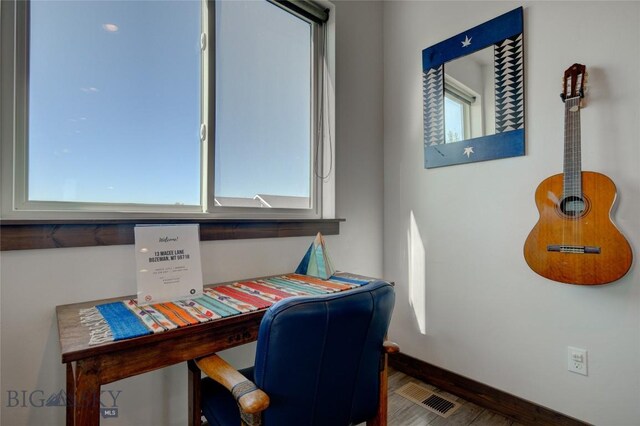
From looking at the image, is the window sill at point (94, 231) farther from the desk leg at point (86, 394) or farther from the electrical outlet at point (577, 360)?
the electrical outlet at point (577, 360)

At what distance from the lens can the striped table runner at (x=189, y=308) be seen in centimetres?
92

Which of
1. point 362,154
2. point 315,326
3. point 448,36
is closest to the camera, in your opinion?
point 315,326

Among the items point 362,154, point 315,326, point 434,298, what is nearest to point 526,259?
point 434,298

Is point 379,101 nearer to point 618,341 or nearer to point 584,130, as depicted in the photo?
point 584,130

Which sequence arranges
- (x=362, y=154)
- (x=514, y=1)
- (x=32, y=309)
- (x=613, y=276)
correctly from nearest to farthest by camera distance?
(x=32, y=309) < (x=613, y=276) < (x=514, y=1) < (x=362, y=154)

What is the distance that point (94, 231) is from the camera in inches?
46.6

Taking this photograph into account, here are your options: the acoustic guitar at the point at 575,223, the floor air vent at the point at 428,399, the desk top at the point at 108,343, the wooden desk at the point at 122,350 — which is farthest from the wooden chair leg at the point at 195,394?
the acoustic guitar at the point at 575,223

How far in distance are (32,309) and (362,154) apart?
6.08ft

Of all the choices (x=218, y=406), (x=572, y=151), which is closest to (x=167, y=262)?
(x=218, y=406)

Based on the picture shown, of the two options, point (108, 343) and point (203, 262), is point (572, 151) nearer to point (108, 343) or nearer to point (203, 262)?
point (203, 262)

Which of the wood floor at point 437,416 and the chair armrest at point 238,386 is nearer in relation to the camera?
the chair armrest at point 238,386

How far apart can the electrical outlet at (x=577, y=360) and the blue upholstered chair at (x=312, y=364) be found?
1138 mm

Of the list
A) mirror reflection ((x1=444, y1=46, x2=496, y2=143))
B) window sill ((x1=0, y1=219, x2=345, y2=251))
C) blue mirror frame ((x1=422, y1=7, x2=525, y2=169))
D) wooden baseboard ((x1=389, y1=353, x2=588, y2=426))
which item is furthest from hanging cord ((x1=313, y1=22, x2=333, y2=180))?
wooden baseboard ((x1=389, y1=353, x2=588, y2=426))

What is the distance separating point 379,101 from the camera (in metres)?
2.35
